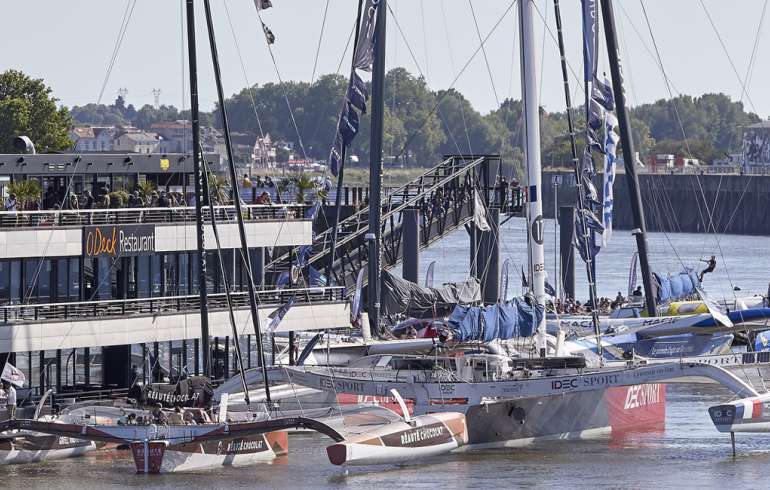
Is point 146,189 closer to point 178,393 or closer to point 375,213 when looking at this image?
point 375,213

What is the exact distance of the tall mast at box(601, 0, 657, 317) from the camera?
63688 millimetres

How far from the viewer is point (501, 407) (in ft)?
169

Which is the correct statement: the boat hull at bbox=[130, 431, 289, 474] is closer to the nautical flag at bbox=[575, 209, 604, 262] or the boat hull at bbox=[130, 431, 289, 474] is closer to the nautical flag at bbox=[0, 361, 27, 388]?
the nautical flag at bbox=[0, 361, 27, 388]

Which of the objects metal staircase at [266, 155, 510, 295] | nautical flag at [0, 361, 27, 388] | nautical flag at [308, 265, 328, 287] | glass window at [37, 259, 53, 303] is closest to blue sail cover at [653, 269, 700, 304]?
metal staircase at [266, 155, 510, 295]

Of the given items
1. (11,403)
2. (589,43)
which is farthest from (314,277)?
(11,403)

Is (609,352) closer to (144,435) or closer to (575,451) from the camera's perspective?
(575,451)

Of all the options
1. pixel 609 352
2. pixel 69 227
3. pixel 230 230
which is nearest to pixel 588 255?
pixel 609 352

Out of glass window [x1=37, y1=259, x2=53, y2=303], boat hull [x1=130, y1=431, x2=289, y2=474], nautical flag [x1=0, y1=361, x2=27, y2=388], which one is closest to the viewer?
boat hull [x1=130, y1=431, x2=289, y2=474]

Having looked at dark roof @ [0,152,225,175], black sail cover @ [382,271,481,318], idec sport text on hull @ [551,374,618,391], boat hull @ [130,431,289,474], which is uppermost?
dark roof @ [0,152,225,175]

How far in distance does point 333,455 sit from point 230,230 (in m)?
14.7

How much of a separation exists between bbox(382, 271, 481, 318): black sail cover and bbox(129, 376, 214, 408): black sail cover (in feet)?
58.0

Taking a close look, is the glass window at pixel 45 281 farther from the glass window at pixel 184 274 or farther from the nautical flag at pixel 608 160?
the nautical flag at pixel 608 160

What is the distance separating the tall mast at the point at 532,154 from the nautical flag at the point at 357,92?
18.1 feet

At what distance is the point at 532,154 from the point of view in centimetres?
5400
